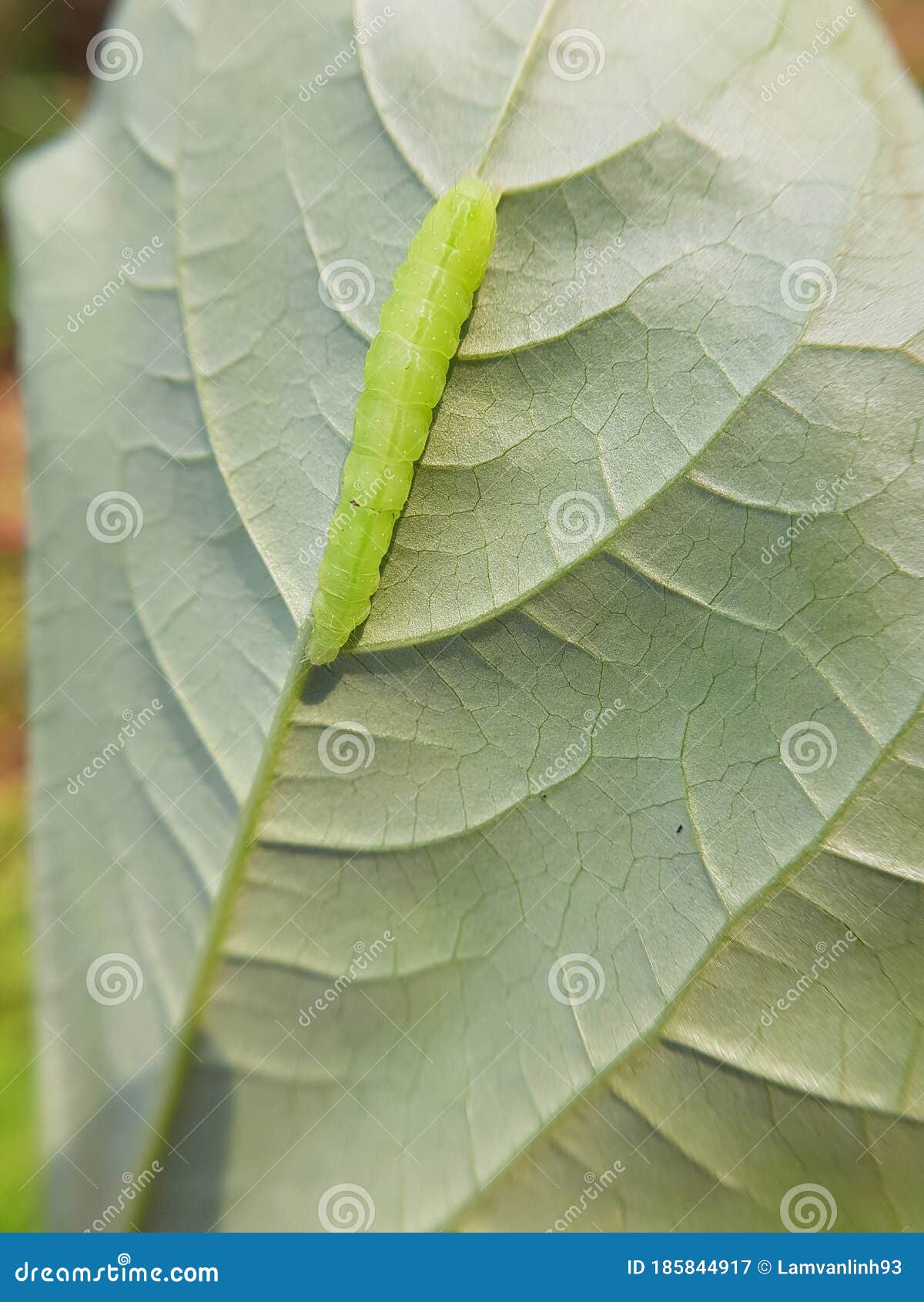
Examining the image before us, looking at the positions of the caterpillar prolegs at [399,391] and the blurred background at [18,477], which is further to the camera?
the blurred background at [18,477]

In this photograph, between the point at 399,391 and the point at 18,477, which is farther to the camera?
the point at 18,477

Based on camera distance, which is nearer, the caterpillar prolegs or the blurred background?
the caterpillar prolegs

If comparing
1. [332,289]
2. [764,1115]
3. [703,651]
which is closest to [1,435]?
[332,289]

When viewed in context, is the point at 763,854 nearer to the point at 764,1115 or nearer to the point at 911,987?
the point at 911,987

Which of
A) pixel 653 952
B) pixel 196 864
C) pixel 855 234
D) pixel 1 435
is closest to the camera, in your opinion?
pixel 855 234
